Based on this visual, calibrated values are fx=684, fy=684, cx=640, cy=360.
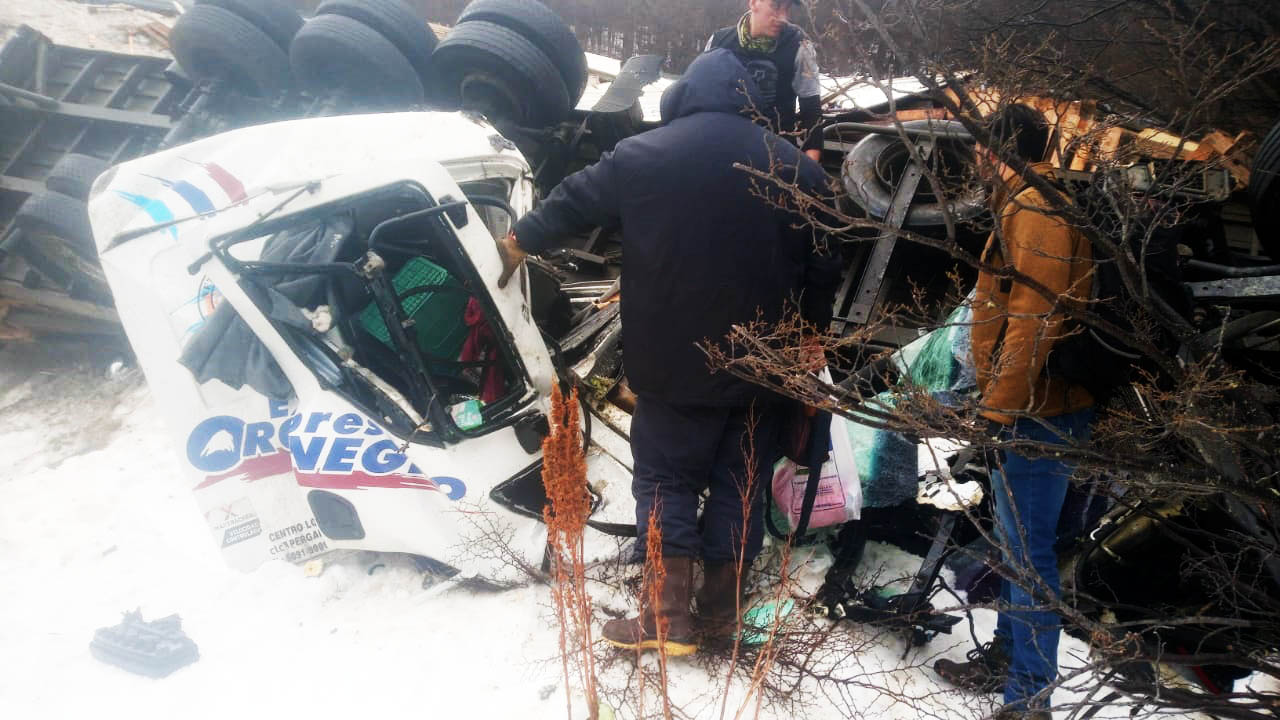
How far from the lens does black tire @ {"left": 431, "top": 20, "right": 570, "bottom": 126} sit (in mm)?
4797

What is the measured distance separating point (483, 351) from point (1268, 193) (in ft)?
11.4

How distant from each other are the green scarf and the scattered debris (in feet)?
11.8

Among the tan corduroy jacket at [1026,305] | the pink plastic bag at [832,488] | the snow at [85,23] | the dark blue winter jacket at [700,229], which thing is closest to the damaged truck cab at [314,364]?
the dark blue winter jacket at [700,229]

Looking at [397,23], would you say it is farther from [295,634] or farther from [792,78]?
[295,634]

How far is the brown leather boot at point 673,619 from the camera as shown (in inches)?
101

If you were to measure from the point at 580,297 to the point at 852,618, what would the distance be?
8.53 ft

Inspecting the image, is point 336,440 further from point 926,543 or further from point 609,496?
point 926,543

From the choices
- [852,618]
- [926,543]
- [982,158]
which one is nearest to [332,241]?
[982,158]

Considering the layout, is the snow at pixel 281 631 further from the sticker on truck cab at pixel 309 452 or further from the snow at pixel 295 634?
the sticker on truck cab at pixel 309 452

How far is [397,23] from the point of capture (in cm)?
506

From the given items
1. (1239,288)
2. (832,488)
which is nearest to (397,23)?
(832,488)

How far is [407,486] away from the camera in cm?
276

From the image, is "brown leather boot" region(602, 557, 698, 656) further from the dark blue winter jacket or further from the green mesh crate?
the green mesh crate

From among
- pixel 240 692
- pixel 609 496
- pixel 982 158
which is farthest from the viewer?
pixel 609 496
